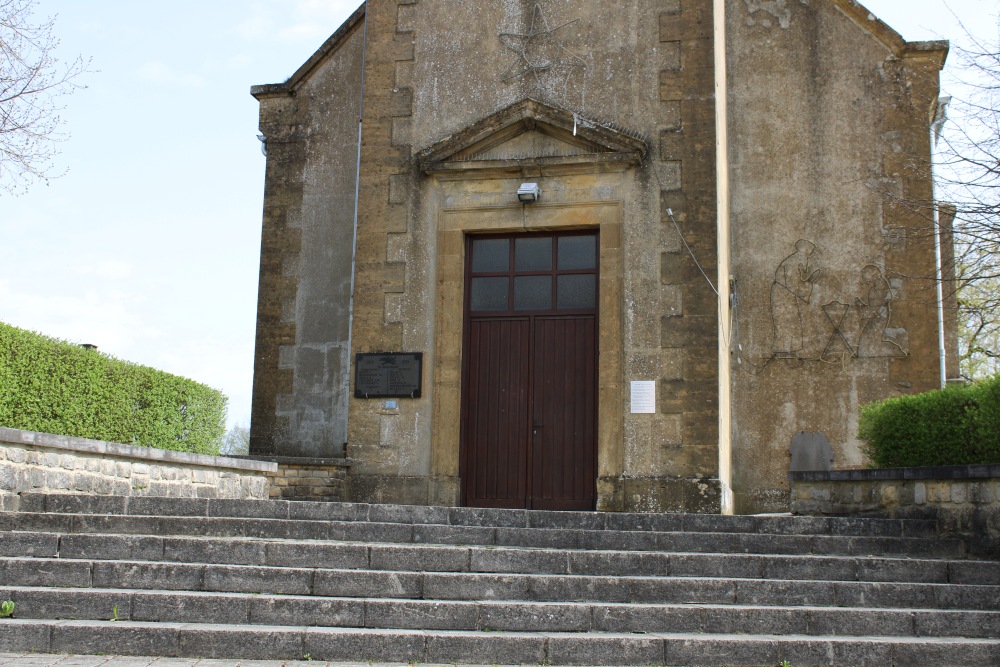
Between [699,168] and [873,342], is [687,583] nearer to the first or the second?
[699,168]

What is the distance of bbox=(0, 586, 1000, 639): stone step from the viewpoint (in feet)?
20.6

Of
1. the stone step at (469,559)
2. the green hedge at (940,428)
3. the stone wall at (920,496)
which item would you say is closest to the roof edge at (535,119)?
the green hedge at (940,428)

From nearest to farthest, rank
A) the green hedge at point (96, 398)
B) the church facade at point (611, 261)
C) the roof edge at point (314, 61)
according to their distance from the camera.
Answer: the green hedge at point (96, 398) < the church facade at point (611, 261) < the roof edge at point (314, 61)

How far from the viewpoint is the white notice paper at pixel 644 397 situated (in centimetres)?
1105

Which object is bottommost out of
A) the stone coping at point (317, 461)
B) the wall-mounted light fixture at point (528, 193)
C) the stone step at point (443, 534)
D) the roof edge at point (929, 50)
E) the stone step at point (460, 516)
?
the stone step at point (443, 534)

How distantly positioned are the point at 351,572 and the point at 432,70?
7.44 metres

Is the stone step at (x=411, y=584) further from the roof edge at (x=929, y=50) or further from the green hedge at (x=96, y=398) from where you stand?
the roof edge at (x=929, y=50)

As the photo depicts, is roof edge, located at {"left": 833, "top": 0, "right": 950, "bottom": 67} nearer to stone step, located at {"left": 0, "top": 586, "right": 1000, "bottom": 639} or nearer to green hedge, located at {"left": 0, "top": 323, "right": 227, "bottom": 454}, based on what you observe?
stone step, located at {"left": 0, "top": 586, "right": 1000, "bottom": 639}

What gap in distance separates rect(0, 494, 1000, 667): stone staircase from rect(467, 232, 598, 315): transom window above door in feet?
13.7

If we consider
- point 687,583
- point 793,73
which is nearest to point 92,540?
point 687,583

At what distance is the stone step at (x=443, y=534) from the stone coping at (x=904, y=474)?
0.86 meters

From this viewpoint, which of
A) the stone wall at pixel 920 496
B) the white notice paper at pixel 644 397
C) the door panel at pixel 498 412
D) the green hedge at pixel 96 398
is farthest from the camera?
the door panel at pixel 498 412

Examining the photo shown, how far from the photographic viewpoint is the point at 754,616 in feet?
21.1

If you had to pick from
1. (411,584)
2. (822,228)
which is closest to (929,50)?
(822,228)
